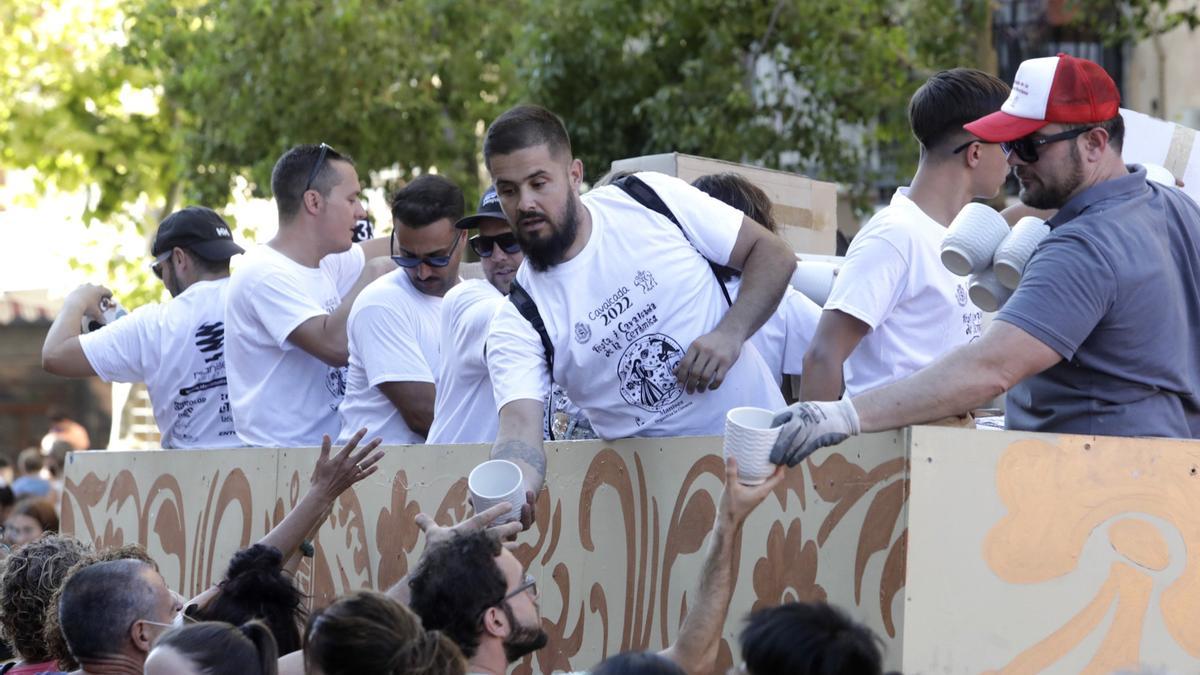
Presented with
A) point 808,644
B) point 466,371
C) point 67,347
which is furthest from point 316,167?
point 808,644

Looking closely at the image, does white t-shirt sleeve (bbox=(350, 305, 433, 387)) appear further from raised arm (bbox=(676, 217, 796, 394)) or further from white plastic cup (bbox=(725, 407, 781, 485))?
white plastic cup (bbox=(725, 407, 781, 485))

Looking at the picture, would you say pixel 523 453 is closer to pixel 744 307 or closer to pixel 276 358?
pixel 744 307

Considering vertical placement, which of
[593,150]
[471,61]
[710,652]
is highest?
[471,61]

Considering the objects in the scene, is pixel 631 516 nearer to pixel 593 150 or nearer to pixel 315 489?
pixel 315 489

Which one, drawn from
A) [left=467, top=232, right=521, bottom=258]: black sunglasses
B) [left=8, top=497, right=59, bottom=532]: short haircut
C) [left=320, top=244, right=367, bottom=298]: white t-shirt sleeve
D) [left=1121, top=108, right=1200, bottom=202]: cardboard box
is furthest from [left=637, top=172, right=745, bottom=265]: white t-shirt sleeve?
[left=8, top=497, right=59, bottom=532]: short haircut

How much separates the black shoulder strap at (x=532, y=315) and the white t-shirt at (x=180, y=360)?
263 cm

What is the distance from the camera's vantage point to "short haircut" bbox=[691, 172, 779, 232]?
5965 mm

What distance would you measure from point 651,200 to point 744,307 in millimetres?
487

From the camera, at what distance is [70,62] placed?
755 inches

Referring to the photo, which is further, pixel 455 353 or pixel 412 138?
pixel 412 138

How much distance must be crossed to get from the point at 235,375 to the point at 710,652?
3.56m

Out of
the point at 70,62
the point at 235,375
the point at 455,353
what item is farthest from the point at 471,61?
the point at 455,353

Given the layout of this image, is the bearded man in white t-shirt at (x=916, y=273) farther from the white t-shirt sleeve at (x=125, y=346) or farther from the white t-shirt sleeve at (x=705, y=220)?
the white t-shirt sleeve at (x=125, y=346)

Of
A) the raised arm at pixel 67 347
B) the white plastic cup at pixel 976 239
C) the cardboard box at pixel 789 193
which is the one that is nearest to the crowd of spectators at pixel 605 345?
the white plastic cup at pixel 976 239
